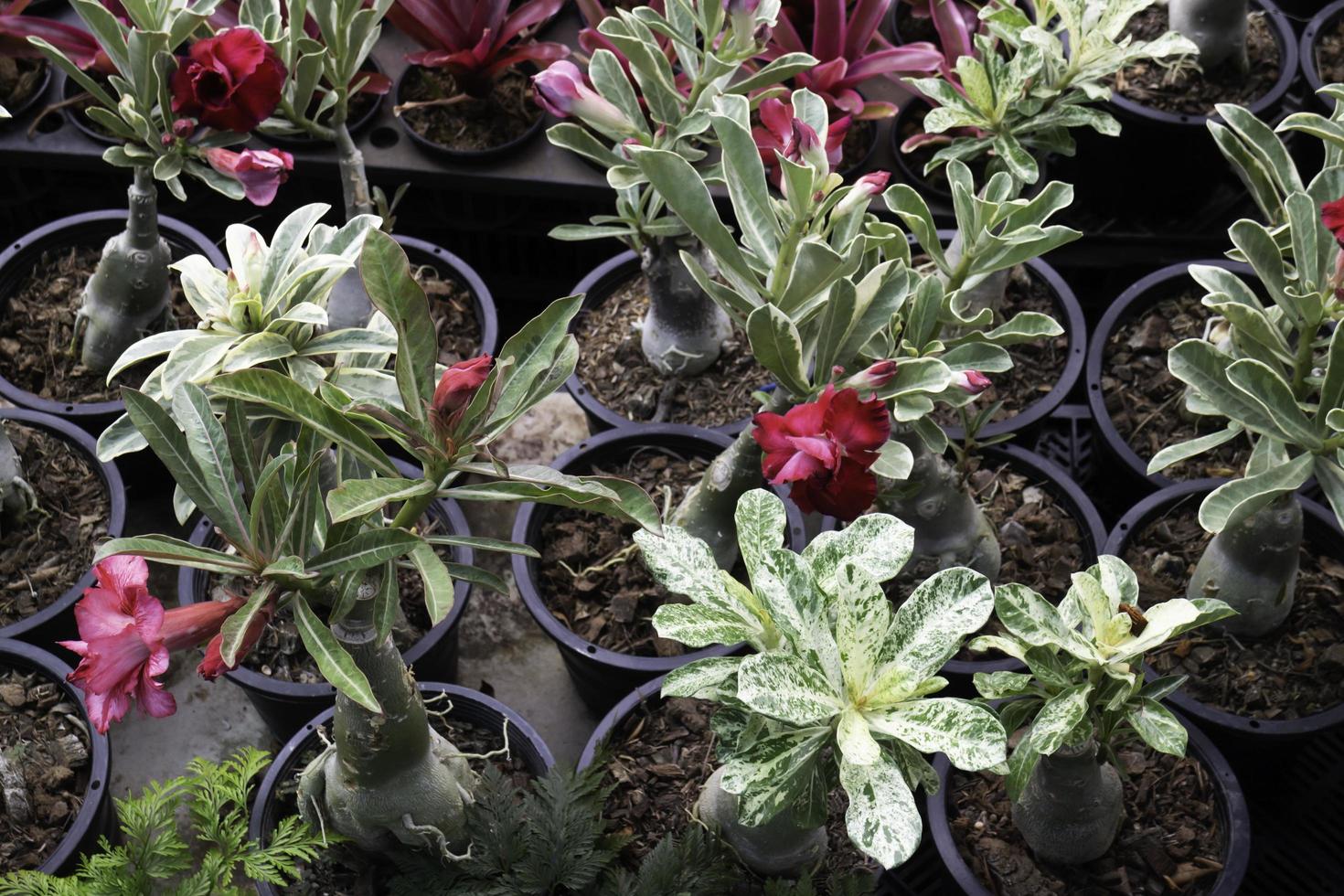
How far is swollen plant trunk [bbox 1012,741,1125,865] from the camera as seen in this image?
4.86ft

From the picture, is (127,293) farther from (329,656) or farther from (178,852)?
(329,656)

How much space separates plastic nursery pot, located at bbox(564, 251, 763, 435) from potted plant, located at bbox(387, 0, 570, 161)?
326 millimetres

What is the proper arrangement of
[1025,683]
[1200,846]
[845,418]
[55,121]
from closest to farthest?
[845,418], [1025,683], [1200,846], [55,121]

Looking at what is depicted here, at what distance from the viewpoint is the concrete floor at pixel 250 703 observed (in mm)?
2053

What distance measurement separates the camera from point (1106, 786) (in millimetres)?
1552

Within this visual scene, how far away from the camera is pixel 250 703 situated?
211cm

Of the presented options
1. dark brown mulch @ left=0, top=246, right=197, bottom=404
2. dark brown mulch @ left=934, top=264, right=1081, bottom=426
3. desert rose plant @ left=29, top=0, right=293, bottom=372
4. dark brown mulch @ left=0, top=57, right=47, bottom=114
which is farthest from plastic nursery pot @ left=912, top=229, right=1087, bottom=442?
dark brown mulch @ left=0, top=57, right=47, bottom=114

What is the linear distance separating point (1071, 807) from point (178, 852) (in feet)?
3.10

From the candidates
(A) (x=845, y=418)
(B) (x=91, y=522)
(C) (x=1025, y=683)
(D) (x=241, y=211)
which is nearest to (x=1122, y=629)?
(C) (x=1025, y=683)

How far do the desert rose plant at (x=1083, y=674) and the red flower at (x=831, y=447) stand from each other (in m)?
0.17

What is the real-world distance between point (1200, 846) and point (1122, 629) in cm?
52

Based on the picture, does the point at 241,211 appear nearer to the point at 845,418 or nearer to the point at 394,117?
the point at 394,117

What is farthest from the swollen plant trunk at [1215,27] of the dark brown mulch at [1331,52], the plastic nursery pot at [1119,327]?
the plastic nursery pot at [1119,327]

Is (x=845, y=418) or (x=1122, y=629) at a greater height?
(x=845, y=418)
